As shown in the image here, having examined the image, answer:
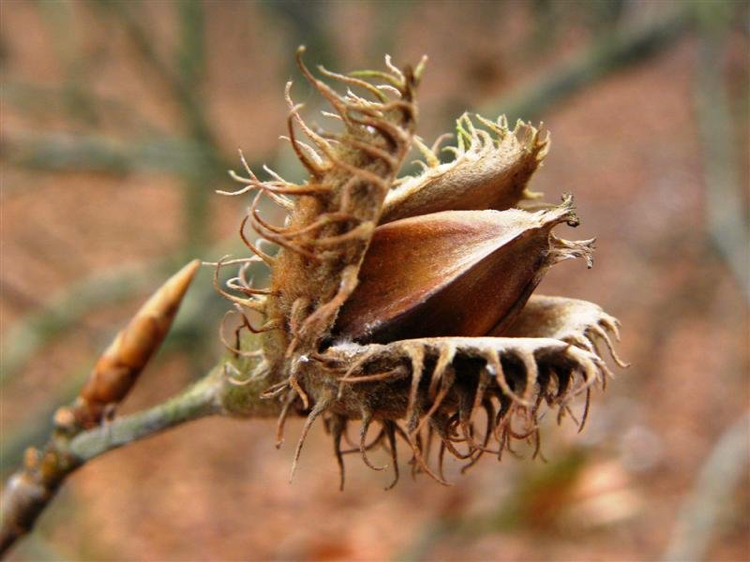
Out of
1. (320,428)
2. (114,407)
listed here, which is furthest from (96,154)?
(114,407)

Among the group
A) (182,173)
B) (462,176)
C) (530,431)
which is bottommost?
(182,173)

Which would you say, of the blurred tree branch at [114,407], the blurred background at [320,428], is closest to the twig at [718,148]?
the blurred background at [320,428]

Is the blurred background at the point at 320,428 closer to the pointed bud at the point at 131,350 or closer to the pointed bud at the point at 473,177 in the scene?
the pointed bud at the point at 131,350

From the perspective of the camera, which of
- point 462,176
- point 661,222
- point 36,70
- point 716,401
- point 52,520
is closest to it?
point 462,176

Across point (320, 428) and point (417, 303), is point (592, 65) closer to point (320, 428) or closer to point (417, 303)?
point (320, 428)

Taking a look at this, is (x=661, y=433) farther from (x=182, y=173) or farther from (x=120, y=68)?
(x=120, y=68)

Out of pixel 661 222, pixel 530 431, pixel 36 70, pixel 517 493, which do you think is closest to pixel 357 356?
pixel 530 431
